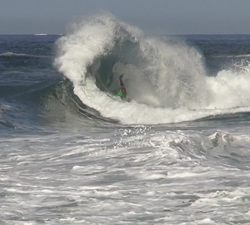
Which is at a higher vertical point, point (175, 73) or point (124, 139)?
point (175, 73)

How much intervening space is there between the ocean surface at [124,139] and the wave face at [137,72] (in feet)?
0.12

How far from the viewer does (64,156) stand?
30.3 feet

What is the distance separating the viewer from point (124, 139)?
397 inches

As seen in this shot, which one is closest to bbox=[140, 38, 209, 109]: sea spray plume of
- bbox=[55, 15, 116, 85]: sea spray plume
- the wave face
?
the wave face

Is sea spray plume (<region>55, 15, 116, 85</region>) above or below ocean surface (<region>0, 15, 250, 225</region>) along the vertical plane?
above

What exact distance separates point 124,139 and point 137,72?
31.5ft

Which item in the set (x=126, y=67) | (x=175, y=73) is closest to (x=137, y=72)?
(x=126, y=67)

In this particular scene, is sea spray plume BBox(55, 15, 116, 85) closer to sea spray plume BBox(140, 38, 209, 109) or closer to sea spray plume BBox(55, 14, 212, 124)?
sea spray plume BBox(55, 14, 212, 124)

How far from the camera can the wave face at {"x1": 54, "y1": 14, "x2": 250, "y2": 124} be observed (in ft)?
58.7

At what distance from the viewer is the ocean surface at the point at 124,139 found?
637 cm

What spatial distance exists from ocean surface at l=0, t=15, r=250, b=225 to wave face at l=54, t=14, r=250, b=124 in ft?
0.12

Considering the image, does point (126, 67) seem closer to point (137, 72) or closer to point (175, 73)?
point (137, 72)

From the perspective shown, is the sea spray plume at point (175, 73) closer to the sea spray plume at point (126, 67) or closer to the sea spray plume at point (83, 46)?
the sea spray plume at point (126, 67)

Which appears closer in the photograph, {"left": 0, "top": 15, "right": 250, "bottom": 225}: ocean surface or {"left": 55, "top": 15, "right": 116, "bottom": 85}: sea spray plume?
{"left": 0, "top": 15, "right": 250, "bottom": 225}: ocean surface
